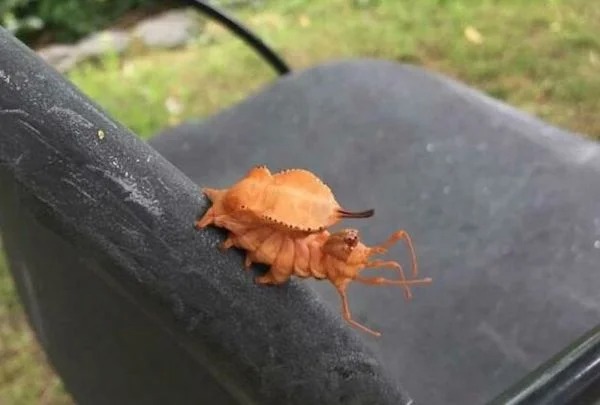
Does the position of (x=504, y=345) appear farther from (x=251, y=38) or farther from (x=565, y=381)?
(x=251, y=38)

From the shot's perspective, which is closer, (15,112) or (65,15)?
(15,112)

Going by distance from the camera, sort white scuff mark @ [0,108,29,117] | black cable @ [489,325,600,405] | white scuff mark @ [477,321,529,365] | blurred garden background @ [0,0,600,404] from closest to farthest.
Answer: white scuff mark @ [0,108,29,117] < black cable @ [489,325,600,405] < white scuff mark @ [477,321,529,365] < blurred garden background @ [0,0,600,404]

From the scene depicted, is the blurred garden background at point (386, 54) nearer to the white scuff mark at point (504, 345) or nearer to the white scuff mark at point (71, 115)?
the white scuff mark at point (504, 345)

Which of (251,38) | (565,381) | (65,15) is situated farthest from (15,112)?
(65,15)

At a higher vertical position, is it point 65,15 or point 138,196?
point 65,15

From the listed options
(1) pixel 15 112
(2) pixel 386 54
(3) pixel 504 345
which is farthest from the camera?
(2) pixel 386 54

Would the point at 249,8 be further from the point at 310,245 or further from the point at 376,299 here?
the point at 310,245

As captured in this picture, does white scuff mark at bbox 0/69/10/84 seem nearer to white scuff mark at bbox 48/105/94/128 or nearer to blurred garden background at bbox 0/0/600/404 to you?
white scuff mark at bbox 48/105/94/128

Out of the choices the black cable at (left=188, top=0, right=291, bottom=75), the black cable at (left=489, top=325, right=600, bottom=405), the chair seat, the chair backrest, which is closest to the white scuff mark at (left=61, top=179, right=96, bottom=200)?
the chair backrest
